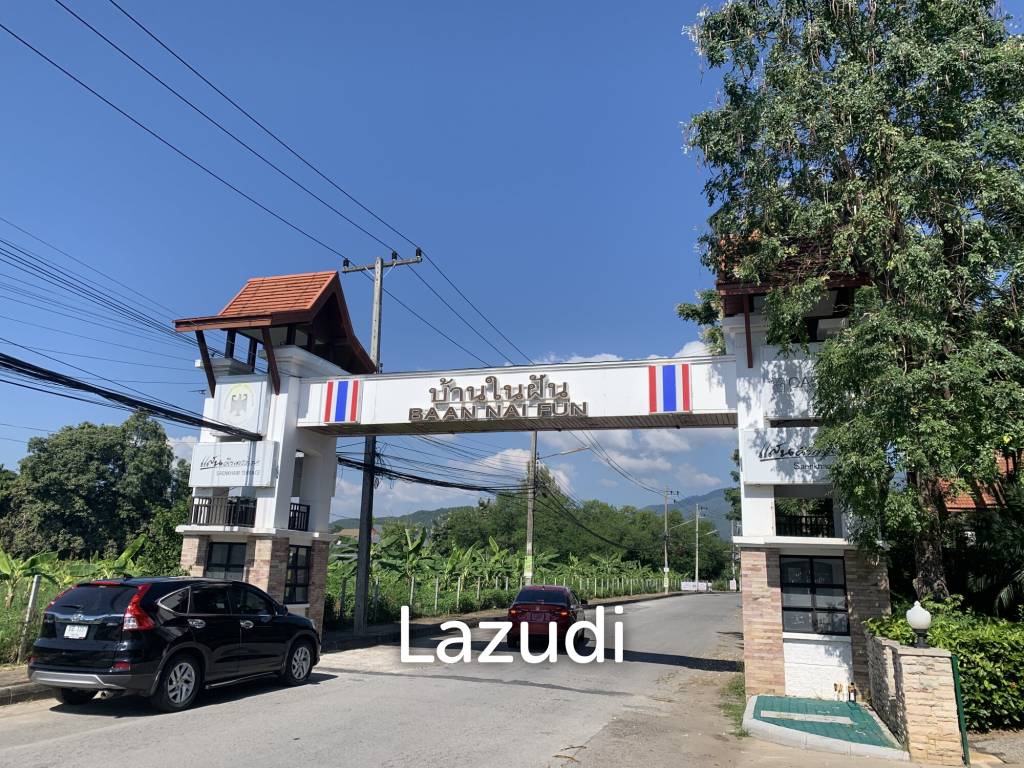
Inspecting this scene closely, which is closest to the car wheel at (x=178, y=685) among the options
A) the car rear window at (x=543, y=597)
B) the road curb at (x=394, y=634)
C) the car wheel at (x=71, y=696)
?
the car wheel at (x=71, y=696)

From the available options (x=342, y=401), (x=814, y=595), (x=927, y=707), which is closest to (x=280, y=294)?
(x=342, y=401)

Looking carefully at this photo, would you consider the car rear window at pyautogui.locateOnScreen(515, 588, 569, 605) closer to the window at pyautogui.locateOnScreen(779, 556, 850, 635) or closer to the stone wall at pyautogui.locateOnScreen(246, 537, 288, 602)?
the stone wall at pyautogui.locateOnScreen(246, 537, 288, 602)

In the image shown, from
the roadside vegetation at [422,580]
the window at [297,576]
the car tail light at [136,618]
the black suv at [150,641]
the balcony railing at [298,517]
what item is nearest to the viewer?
the black suv at [150,641]

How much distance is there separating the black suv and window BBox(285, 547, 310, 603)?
6.41 m

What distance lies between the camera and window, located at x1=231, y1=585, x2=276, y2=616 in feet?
35.1

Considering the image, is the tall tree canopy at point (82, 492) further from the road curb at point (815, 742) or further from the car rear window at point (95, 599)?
the road curb at point (815, 742)

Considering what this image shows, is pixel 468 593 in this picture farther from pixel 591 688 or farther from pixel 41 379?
pixel 41 379

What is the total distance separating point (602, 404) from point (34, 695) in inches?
409

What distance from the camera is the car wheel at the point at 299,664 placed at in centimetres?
1141

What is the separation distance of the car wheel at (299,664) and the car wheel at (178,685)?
1870 mm

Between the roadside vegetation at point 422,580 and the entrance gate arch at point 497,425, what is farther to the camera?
the roadside vegetation at point 422,580

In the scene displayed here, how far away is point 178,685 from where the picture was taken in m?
9.27

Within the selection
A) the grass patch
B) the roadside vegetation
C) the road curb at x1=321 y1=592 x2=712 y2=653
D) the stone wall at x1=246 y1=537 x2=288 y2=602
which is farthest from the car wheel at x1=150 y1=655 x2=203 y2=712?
the roadside vegetation

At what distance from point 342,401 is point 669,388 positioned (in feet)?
24.1
